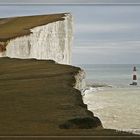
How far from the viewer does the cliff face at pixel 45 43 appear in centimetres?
1434

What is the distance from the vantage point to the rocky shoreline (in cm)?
303

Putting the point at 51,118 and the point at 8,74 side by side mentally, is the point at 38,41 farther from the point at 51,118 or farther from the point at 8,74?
the point at 51,118

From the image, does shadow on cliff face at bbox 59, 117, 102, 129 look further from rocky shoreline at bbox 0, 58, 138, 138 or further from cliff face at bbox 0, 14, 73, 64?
cliff face at bbox 0, 14, 73, 64

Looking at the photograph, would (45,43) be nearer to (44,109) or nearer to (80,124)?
(44,109)

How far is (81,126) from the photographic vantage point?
3.15 metres

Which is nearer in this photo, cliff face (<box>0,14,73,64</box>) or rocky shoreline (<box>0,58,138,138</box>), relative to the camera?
rocky shoreline (<box>0,58,138,138</box>)

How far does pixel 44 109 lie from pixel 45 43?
1571 centimetres

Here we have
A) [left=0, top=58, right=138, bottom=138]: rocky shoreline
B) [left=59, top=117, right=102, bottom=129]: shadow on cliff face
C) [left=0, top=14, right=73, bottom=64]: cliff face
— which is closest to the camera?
[left=0, top=58, right=138, bottom=138]: rocky shoreline

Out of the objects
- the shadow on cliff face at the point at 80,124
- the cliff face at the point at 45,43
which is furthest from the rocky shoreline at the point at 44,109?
the cliff face at the point at 45,43

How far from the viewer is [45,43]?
19562 mm

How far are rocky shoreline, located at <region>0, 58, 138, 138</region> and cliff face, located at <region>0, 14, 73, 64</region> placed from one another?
7662 mm

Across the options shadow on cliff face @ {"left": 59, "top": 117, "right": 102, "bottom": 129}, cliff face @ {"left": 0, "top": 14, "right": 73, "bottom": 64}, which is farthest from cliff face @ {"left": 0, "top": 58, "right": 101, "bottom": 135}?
cliff face @ {"left": 0, "top": 14, "right": 73, "bottom": 64}

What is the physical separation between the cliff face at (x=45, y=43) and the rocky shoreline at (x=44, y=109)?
7.66 meters

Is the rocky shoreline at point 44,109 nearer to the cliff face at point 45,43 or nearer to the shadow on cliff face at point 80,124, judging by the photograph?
the shadow on cliff face at point 80,124
